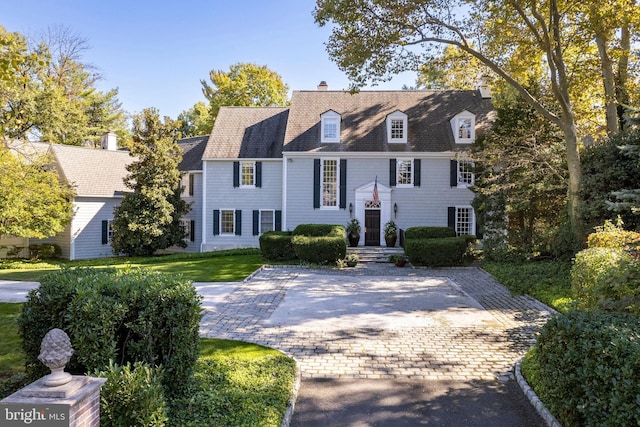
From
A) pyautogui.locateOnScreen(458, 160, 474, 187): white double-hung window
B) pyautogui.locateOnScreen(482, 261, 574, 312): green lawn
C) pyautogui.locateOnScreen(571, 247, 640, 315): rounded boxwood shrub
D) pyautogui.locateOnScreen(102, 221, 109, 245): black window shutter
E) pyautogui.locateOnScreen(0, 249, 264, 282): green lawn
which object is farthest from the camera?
pyautogui.locateOnScreen(102, 221, 109, 245): black window shutter

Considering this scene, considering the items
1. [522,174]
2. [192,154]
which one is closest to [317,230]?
[522,174]

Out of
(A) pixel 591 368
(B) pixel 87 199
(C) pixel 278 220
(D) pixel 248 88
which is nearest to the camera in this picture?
(A) pixel 591 368

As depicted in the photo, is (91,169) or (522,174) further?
(91,169)

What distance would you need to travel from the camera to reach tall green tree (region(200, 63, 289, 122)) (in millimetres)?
35688

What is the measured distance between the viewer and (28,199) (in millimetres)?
18359

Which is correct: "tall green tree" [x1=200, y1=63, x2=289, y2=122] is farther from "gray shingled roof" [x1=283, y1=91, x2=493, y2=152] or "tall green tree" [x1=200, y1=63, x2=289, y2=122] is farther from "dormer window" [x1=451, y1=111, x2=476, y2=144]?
"dormer window" [x1=451, y1=111, x2=476, y2=144]

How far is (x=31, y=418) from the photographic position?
10.8 feet

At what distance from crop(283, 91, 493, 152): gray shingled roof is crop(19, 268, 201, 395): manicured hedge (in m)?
17.9

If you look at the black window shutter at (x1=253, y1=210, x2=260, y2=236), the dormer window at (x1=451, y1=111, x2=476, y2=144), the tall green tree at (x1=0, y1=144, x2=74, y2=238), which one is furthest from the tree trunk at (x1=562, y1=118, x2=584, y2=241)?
the tall green tree at (x1=0, y1=144, x2=74, y2=238)

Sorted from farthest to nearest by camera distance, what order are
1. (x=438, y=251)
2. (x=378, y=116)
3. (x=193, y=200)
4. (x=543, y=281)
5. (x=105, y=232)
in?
(x=193, y=200)
(x=105, y=232)
(x=378, y=116)
(x=438, y=251)
(x=543, y=281)

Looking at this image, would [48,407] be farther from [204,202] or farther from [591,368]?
[204,202]

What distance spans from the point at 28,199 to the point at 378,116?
1867 centimetres

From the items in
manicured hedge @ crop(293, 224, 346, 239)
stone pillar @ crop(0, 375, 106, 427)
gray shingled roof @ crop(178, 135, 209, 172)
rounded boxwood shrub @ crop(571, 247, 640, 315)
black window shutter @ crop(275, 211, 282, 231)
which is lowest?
stone pillar @ crop(0, 375, 106, 427)

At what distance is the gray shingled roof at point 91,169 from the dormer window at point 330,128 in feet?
39.8
